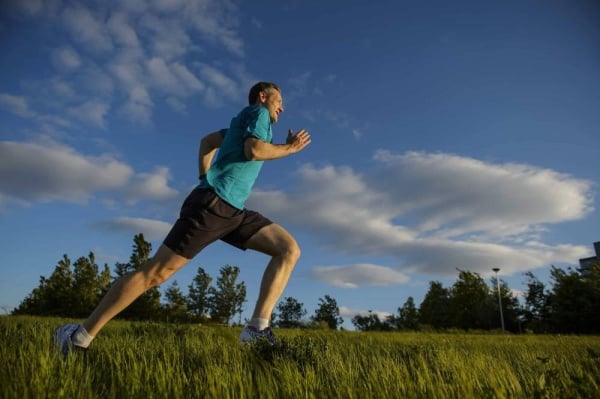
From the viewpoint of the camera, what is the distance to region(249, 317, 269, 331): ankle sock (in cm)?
384

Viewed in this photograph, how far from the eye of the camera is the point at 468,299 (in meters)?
39.1

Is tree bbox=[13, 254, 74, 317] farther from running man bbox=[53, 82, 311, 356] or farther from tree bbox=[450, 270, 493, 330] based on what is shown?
tree bbox=[450, 270, 493, 330]

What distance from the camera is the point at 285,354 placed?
3082 millimetres

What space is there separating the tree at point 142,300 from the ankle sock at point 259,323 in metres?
23.0

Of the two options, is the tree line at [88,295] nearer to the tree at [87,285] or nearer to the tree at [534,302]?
the tree at [87,285]

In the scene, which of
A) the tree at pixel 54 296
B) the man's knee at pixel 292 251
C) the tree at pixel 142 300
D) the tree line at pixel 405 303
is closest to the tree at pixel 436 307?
the tree line at pixel 405 303

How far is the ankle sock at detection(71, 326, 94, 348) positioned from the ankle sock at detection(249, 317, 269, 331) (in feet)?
4.42

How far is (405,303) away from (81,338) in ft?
155

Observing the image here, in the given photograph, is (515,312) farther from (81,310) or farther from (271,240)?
(271,240)

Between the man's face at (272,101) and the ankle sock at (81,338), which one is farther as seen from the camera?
the man's face at (272,101)

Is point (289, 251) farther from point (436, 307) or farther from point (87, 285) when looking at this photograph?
point (436, 307)

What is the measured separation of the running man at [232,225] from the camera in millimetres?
3275

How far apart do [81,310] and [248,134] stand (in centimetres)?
2780

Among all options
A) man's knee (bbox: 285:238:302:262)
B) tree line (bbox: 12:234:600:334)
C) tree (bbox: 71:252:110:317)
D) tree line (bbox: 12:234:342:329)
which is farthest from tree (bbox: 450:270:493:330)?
man's knee (bbox: 285:238:302:262)
